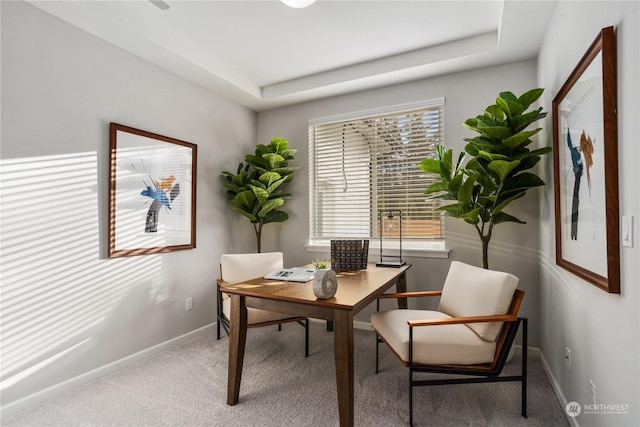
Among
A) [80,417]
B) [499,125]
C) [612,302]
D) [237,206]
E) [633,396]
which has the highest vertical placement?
[499,125]

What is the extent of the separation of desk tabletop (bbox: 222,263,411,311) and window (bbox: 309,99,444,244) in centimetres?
95

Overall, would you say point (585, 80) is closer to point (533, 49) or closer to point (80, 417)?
point (533, 49)

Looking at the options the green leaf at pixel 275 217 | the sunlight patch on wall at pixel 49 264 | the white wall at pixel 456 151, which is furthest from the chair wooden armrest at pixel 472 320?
the sunlight patch on wall at pixel 49 264

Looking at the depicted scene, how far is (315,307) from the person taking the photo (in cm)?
182

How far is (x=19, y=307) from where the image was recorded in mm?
2061

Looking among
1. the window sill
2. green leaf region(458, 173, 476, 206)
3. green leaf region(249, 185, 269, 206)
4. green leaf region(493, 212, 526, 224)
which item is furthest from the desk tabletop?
green leaf region(249, 185, 269, 206)

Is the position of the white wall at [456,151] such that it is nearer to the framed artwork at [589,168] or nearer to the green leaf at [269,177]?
the green leaf at [269,177]

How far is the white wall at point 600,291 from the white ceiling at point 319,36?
1.39 ft

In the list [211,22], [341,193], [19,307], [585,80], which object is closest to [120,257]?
[19,307]

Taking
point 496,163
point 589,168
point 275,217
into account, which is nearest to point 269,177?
point 275,217

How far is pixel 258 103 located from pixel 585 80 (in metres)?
3.12

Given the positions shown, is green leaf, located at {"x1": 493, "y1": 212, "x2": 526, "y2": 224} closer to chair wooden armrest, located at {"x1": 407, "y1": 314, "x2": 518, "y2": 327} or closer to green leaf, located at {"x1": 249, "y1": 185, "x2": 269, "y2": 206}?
chair wooden armrest, located at {"x1": 407, "y1": 314, "x2": 518, "y2": 327}

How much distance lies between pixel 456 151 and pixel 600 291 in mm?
1877

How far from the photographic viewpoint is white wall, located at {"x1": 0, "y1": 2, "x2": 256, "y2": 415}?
6.69 ft
